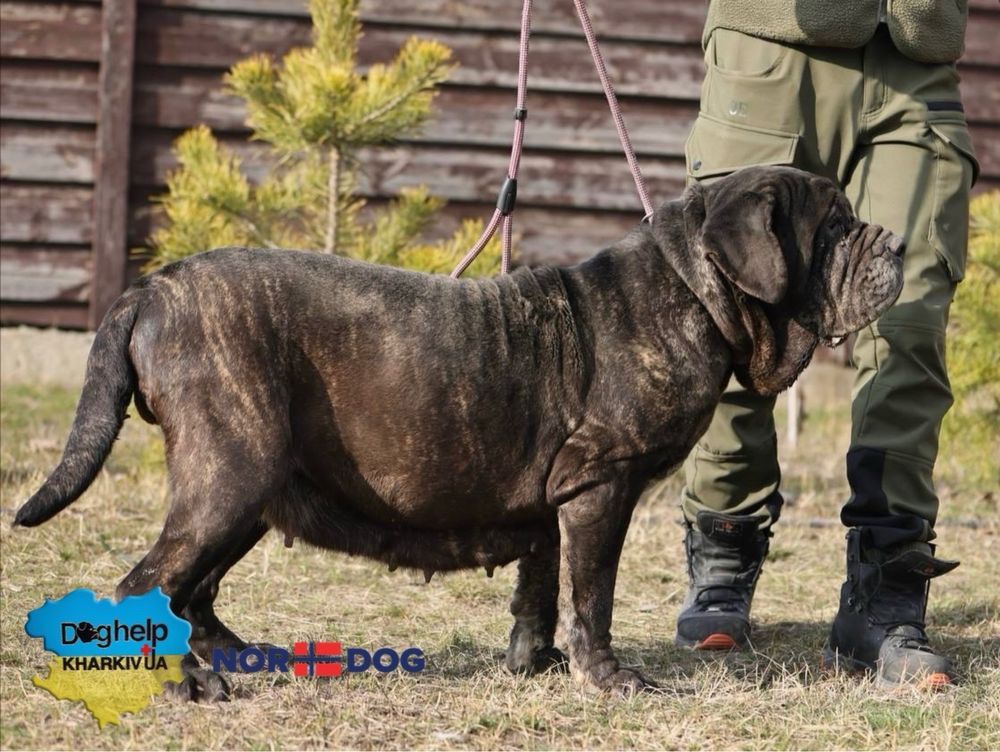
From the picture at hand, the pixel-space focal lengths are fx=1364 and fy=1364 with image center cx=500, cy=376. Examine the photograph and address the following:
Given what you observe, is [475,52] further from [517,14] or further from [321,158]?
[321,158]

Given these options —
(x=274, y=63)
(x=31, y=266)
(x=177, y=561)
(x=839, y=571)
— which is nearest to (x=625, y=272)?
(x=177, y=561)

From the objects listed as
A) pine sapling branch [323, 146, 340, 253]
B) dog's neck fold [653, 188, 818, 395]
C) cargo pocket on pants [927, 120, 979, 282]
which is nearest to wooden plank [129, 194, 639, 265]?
pine sapling branch [323, 146, 340, 253]

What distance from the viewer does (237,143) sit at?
27.6 ft

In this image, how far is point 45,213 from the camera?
326 inches

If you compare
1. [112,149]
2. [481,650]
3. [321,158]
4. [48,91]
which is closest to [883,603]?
[481,650]

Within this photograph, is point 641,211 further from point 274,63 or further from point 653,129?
point 274,63

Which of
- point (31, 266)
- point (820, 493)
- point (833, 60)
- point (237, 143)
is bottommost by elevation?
point (820, 493)

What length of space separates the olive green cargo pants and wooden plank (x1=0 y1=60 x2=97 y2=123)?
16.9 feet

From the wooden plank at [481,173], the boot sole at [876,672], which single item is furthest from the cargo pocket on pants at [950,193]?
the wooden plank at [481,173]

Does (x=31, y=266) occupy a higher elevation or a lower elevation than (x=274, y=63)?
lower

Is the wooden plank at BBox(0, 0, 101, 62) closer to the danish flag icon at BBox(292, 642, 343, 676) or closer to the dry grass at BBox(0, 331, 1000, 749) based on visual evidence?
the dry grass at BBox(0, 331, 1000, 749)

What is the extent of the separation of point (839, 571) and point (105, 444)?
324cm

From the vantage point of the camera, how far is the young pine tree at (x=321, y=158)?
6.01 metres

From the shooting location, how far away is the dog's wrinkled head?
3459 millimetres
